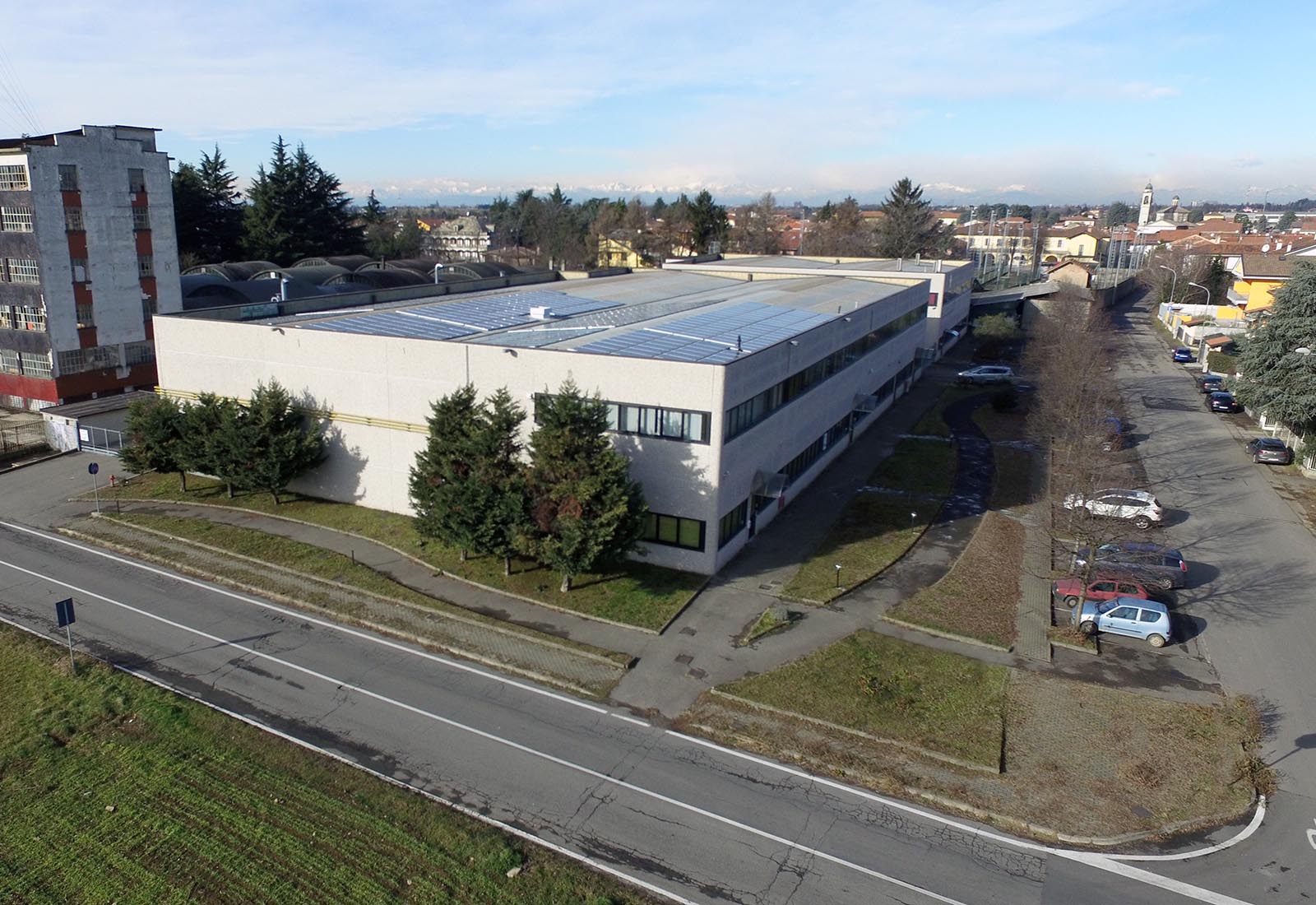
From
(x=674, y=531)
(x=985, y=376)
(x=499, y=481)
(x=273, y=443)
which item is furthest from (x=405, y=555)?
(x=985, y=376)

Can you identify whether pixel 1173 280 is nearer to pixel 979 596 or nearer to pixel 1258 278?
pixel 1258 278

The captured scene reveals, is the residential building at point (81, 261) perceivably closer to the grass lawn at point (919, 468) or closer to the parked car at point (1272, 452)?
the grass lawn at point (919, 468)

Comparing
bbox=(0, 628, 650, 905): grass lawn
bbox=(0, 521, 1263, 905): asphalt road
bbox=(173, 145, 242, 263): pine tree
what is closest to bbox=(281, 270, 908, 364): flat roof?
bbox=(0, 521, 1263, 905): asphalt road

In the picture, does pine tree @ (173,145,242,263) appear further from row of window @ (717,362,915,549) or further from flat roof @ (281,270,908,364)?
row of window @ (717,362,915,549)

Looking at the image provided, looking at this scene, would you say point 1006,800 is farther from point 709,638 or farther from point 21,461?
point 21,461

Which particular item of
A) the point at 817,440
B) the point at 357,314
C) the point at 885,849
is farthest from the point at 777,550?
the point at 357,314
